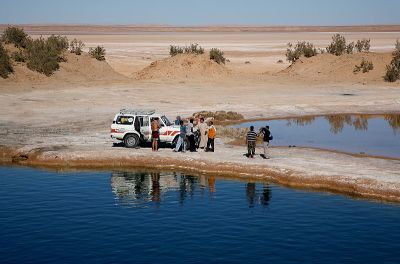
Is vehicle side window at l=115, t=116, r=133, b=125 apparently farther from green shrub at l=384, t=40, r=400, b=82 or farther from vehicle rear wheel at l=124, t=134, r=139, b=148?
green shrub at l=384, t=40, r=400, b=82

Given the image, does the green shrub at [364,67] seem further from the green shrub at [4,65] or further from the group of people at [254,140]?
the group of people at [254,140]

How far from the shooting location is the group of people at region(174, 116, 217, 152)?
34.6 meters

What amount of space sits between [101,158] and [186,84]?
37.9 m

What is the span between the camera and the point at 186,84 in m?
71.5

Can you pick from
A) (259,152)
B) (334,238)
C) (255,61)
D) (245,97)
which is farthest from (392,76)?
(334,238)

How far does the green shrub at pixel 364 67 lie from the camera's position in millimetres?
79375

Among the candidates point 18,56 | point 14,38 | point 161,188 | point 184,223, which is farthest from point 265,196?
point 14,38

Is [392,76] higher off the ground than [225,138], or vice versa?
Result: [392,76]

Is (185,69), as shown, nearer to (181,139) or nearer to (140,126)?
(140,126)

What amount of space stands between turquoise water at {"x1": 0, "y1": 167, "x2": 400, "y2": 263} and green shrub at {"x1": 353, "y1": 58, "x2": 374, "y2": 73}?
53088 mm

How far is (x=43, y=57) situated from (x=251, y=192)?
4750cm

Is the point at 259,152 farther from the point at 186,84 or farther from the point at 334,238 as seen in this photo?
the point at 186,84

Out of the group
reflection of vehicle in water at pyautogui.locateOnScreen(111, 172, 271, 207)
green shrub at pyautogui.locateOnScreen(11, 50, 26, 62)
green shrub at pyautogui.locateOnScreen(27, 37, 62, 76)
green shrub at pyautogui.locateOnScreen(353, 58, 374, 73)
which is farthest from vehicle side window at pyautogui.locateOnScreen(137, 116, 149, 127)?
green shrub at pyautogui.locateOnScreen(353, 58, 374, 73)

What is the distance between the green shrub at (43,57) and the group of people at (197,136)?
3721 cm
